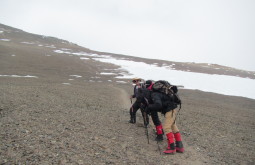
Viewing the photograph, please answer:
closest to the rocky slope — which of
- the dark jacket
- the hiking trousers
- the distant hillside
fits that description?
the hiking trousers

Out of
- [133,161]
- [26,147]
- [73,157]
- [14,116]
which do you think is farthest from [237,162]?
[14,116]

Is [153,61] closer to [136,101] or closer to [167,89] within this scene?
[136,101]

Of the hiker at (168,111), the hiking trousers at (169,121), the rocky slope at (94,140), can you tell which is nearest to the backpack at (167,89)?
the hiker at (168,111)

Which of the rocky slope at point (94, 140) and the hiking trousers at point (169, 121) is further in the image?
the hiking trousers at point (169, 121)

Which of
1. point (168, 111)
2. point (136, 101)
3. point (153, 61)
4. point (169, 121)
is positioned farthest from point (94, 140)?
point (153, 61)

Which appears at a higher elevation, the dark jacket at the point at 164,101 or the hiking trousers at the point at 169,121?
the dark jacket at the point at 164,101

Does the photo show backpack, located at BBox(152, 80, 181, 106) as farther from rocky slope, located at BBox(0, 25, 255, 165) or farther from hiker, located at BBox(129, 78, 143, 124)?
rocky slope, located at BBox(0, 25, 255, 165)

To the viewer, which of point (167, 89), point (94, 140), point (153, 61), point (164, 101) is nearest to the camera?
point (94, 140)

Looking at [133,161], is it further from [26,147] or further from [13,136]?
[13,136]

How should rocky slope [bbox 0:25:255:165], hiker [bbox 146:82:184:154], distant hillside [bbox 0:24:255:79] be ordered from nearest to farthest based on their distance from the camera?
rocky slope [bbox 0:25:255:165] → hiker [bbox 146:82:184:154] → distant hillside [bbox 0:24:255:79]

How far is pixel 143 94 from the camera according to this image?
31.4 feet

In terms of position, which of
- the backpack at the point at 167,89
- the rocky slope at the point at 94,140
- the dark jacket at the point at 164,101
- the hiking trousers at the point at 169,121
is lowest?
the rocky slope at the point at 94,140

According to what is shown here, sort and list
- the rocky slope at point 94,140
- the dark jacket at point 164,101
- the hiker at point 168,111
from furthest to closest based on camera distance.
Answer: the dark jacket at point 164,101, the hiker at point 168,111, the rocky slope at point 94,140

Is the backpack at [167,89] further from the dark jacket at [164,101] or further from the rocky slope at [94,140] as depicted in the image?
the rocky slope at [94,140]
